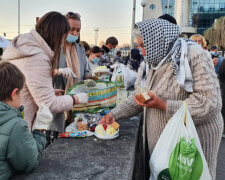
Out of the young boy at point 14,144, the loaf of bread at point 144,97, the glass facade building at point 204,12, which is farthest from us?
the glass facade building at point 204,12

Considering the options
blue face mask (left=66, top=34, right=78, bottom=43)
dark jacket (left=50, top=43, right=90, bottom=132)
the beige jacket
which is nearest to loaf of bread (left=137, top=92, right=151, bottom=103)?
the beige jacket

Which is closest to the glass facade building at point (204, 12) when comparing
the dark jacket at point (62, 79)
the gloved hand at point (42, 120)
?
the dark jacket at point (62, 79)

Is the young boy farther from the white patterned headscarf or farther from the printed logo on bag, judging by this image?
the white patterned headscarf

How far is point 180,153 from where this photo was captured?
156cm

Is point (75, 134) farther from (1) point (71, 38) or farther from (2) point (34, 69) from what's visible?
(1) point (71, 38)

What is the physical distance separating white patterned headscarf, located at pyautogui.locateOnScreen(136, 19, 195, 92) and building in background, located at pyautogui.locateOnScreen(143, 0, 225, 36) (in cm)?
5148

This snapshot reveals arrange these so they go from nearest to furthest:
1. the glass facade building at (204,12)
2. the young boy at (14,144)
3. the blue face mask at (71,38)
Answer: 1. the young boy at (14,144)
2. the blue face mask at (71,38)
3. the glass facade building at (204,12)

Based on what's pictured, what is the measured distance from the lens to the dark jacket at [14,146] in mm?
1202

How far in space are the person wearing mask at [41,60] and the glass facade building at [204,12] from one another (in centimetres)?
5624

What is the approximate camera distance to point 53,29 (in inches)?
76.6

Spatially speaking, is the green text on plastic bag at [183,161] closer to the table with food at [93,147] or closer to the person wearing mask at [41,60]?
the table with food at [93,147]

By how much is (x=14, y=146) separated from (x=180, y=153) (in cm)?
100

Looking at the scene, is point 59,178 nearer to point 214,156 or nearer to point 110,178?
point 110,178

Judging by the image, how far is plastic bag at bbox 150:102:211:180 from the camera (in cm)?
155
